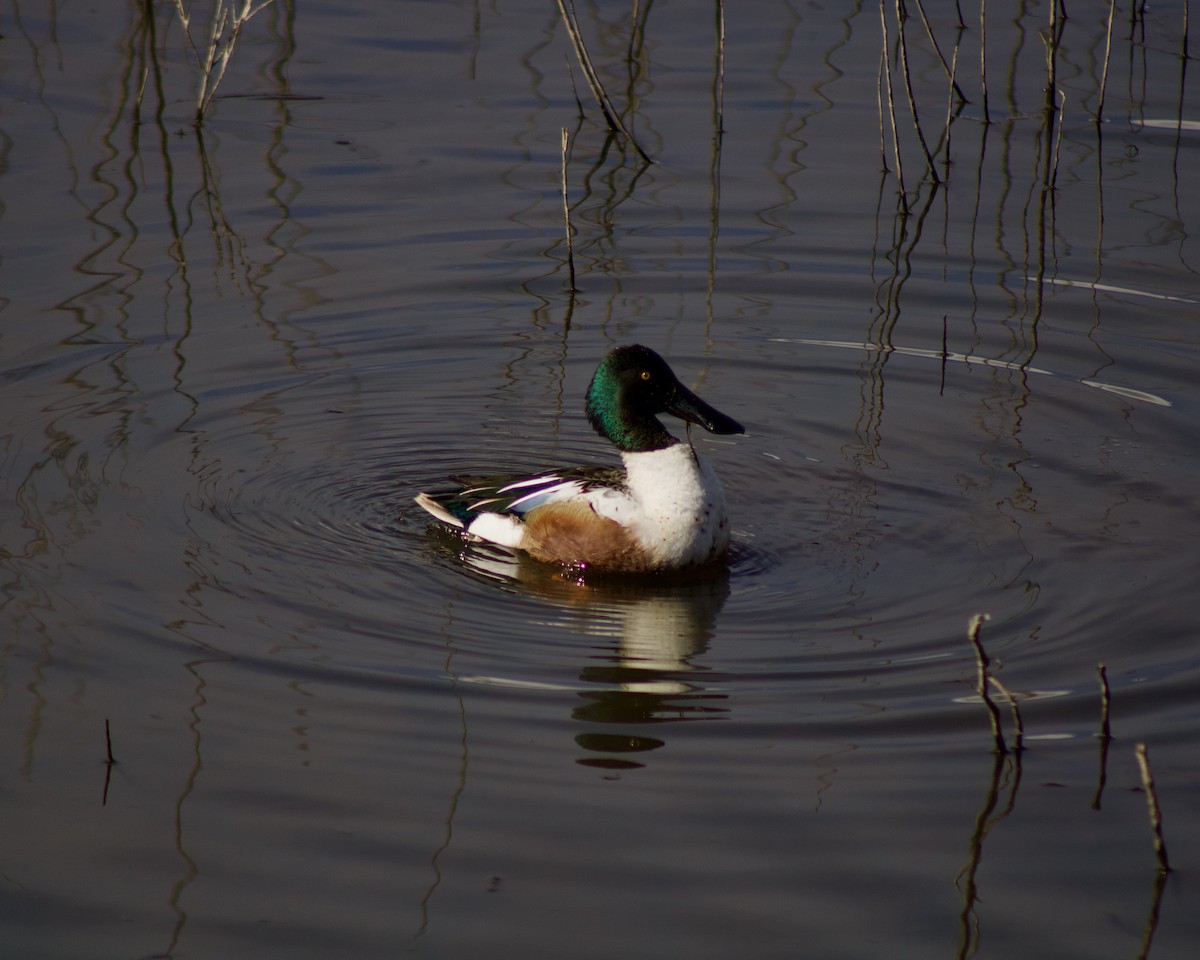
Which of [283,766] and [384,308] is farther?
[384,308]

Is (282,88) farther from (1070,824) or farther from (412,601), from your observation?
(1070,824)

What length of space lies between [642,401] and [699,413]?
270mm

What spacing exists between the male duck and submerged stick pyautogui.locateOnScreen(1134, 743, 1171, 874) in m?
2.67

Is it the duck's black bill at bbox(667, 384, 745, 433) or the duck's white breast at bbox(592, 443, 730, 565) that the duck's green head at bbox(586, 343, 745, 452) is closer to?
the duck's black bill at bbox(667, 384, 745, 433)

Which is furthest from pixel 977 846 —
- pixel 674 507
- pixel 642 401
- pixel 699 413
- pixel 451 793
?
pixel 642 401

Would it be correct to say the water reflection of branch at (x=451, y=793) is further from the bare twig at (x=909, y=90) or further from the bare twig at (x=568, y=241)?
the bare twig at (x=909, y=90)

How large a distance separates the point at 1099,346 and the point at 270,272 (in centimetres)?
516

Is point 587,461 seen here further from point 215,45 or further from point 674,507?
point 215,45

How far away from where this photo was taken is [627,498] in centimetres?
705

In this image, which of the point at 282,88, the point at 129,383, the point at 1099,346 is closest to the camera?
the point at 129,383

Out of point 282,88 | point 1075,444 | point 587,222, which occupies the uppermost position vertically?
point 282,88

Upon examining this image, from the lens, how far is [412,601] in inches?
255

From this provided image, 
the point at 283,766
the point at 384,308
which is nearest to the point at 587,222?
the point at 384,308

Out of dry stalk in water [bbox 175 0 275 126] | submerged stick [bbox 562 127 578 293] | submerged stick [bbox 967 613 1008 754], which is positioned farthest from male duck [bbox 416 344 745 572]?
dry stalk in water [bbox 175 0 275 126]
